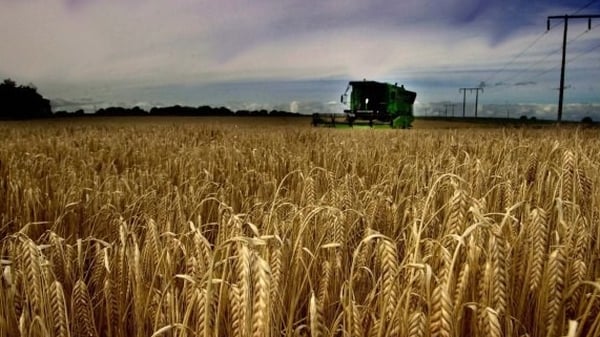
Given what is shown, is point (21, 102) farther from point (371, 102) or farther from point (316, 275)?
point (316, 275)

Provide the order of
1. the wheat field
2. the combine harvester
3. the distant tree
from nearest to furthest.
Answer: the wheat field → the combine harvester → the distant tree

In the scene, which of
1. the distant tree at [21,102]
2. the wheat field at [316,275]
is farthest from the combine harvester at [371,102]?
the distant tree at [21,102]

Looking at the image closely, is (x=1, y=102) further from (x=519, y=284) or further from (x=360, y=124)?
(x=519, y=284)

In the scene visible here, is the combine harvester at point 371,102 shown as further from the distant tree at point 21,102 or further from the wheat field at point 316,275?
the distant tree at point 21,102

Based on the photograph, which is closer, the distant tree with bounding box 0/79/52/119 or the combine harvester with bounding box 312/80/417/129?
the combine harvester with bounding box 312/80/417/129

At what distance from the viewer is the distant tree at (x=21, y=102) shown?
45719 millimetres

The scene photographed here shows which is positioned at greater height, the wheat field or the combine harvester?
the combine harvester

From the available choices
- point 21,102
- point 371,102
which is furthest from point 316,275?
point 21,102

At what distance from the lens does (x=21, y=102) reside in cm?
4725

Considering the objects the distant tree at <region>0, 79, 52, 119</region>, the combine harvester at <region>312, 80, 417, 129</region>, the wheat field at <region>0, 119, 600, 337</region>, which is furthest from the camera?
the distant tree at <region>0, 79, 52, 119</region>

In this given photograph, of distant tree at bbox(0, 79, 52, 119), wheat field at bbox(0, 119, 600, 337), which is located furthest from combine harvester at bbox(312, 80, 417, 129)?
distant tree at bbox(0, 79, 52, 119)

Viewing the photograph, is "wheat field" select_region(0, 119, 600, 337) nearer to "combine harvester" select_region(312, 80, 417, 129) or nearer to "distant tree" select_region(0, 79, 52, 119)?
"combine harvester" select_region(312, 80, 417, 129)

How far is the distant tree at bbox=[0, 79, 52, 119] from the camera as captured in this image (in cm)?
4572

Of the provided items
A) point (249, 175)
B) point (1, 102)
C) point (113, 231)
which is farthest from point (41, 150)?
point (1, 102)
